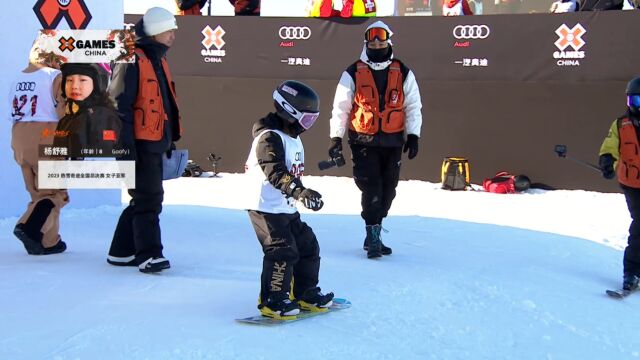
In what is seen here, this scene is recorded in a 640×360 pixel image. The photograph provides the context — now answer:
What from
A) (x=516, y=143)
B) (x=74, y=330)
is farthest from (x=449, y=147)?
(x=74, y=330)

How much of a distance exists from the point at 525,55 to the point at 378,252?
5.12 metres

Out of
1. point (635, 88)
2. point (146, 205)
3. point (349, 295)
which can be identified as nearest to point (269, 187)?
point (349, 295)

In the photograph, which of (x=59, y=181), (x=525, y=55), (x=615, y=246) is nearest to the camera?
(x=59, y=181)

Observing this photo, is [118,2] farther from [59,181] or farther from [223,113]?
[223,113]

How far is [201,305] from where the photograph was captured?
3.61 m

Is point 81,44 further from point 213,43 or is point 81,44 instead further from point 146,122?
point 213,43

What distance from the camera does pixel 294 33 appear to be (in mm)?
9844

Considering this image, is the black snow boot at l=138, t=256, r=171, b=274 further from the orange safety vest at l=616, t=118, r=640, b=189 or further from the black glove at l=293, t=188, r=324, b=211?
the orange safety vest at l=616, t=118, r=640, b=189

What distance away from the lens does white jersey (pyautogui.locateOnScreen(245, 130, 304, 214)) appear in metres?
3.43

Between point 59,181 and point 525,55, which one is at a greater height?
point 525,55

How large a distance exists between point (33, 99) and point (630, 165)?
408 centimetres

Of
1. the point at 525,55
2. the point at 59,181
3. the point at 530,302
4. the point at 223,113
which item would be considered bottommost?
the point at 530,302

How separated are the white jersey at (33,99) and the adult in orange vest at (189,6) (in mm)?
6134

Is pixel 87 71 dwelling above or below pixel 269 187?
above
